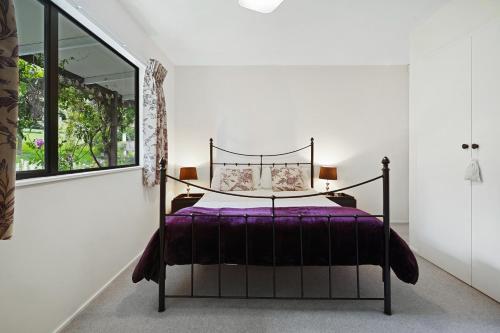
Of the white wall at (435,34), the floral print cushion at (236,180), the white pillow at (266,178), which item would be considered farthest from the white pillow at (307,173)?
the white wall at (435,34)

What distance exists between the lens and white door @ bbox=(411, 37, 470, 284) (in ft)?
7.17

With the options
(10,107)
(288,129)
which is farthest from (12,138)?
(288,129)

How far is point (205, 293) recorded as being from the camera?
202cm

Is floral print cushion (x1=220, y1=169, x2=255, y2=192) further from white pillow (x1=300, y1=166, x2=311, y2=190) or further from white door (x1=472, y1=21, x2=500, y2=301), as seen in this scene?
white door (x1=472, y1=21, x2=500, y2=301)

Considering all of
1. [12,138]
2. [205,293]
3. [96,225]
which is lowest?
[205,293]

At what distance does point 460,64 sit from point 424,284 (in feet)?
6.21

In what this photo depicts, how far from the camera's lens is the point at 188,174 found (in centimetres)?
369

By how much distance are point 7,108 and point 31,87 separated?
25.4 inches

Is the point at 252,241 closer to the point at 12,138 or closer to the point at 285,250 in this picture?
the point at 285,250

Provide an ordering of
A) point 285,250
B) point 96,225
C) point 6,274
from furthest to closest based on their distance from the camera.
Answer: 1. point 96,225
2. point 285,250
3. point 6,274

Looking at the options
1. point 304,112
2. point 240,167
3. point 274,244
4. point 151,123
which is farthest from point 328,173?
point 151,123

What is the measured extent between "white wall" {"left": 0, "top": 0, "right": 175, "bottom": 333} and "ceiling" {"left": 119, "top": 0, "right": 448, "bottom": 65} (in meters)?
0.42

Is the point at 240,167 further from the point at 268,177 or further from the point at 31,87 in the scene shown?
the point at 31,87

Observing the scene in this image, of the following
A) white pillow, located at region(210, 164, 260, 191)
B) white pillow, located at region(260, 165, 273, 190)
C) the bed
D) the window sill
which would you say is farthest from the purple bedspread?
white pillow, located at region(260, 165, 273, 190)
